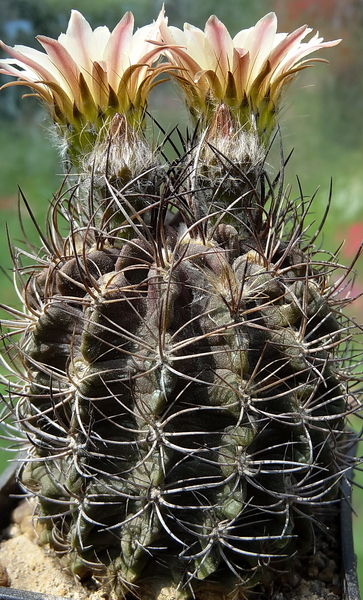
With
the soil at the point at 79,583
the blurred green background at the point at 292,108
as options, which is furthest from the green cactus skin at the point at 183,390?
the blurred green background at the point at 292,108

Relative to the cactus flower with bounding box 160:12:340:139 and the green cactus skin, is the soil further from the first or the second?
the cactus flower with bounding box 160:12:340:139

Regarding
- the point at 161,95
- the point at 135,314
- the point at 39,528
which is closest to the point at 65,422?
the point at 135,314

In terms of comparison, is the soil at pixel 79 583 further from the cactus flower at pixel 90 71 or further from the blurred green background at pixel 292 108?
the blurred green background at pixel 292 108

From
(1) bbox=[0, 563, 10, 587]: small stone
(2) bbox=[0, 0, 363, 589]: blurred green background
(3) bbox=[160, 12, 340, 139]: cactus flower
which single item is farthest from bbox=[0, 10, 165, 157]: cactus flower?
(2) bbox=[0, 0, 363, 589]: blurred green background

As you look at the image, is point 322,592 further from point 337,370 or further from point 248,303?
point 248,303

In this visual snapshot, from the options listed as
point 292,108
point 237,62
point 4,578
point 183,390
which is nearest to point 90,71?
point 237,62

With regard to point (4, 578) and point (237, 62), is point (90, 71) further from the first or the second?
point (4, 578)

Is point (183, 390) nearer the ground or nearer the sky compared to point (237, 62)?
nearer the ground
